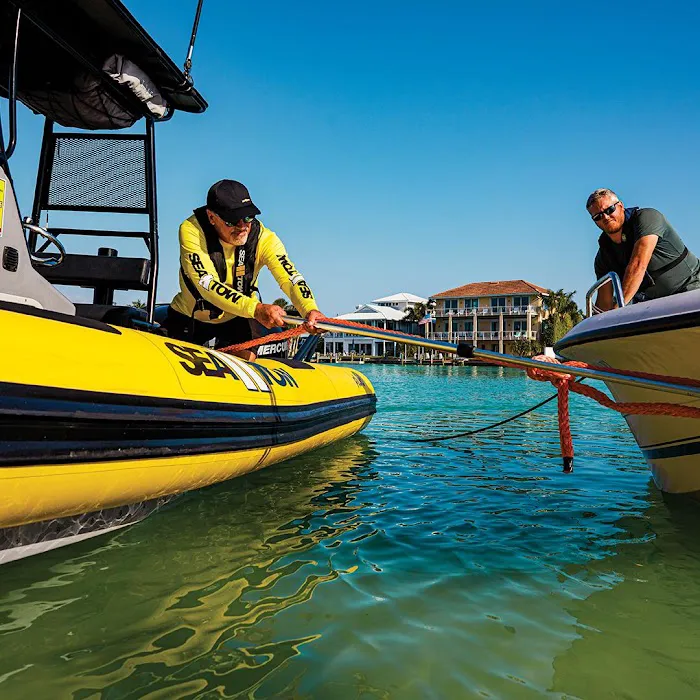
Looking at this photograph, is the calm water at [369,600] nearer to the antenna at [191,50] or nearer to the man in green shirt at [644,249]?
the man in green shirt at [644,249]

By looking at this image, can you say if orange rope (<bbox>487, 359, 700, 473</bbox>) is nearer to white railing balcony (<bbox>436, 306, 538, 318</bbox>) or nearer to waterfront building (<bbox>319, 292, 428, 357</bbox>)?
white railing balcony (<bbox>436, 306, 538, 318</bbox>)

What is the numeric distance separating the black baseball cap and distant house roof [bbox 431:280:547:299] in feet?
184

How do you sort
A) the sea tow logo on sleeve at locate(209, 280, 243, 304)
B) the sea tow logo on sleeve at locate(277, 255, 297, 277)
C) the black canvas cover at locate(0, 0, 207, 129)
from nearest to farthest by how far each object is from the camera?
the black canvas cover at locate(0, 0, 207, 129) → the sea tow logo on sleeve at locate(209, 280, 243, 304) → the sea tow logo on sleeve at locate(277, 255, 297, 277)

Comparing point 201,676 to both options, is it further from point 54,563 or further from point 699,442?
point 699,442

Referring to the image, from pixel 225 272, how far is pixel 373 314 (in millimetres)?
64513

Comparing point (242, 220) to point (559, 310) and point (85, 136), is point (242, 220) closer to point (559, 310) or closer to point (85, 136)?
point (85, 136)

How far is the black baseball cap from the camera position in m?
4.79

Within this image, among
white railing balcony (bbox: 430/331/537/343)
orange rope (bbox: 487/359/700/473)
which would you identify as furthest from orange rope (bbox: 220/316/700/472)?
white railing balcony (bbox: 430/331/537/343)

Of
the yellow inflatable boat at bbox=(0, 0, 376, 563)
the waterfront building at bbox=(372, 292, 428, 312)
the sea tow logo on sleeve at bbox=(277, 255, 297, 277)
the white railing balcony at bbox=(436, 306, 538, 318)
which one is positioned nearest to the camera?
the yellow inflatable boat at bbox=(0, 0, 376, 563)

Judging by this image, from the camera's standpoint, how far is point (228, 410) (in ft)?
12.7

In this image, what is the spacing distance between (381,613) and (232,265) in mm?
3430

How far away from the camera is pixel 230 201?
479 centimetres

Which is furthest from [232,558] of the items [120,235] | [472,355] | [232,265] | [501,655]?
[120,235]

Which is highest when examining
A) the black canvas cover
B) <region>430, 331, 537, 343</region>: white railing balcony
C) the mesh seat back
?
<region>430, 331, 537, 343</region>: white railing balcony
